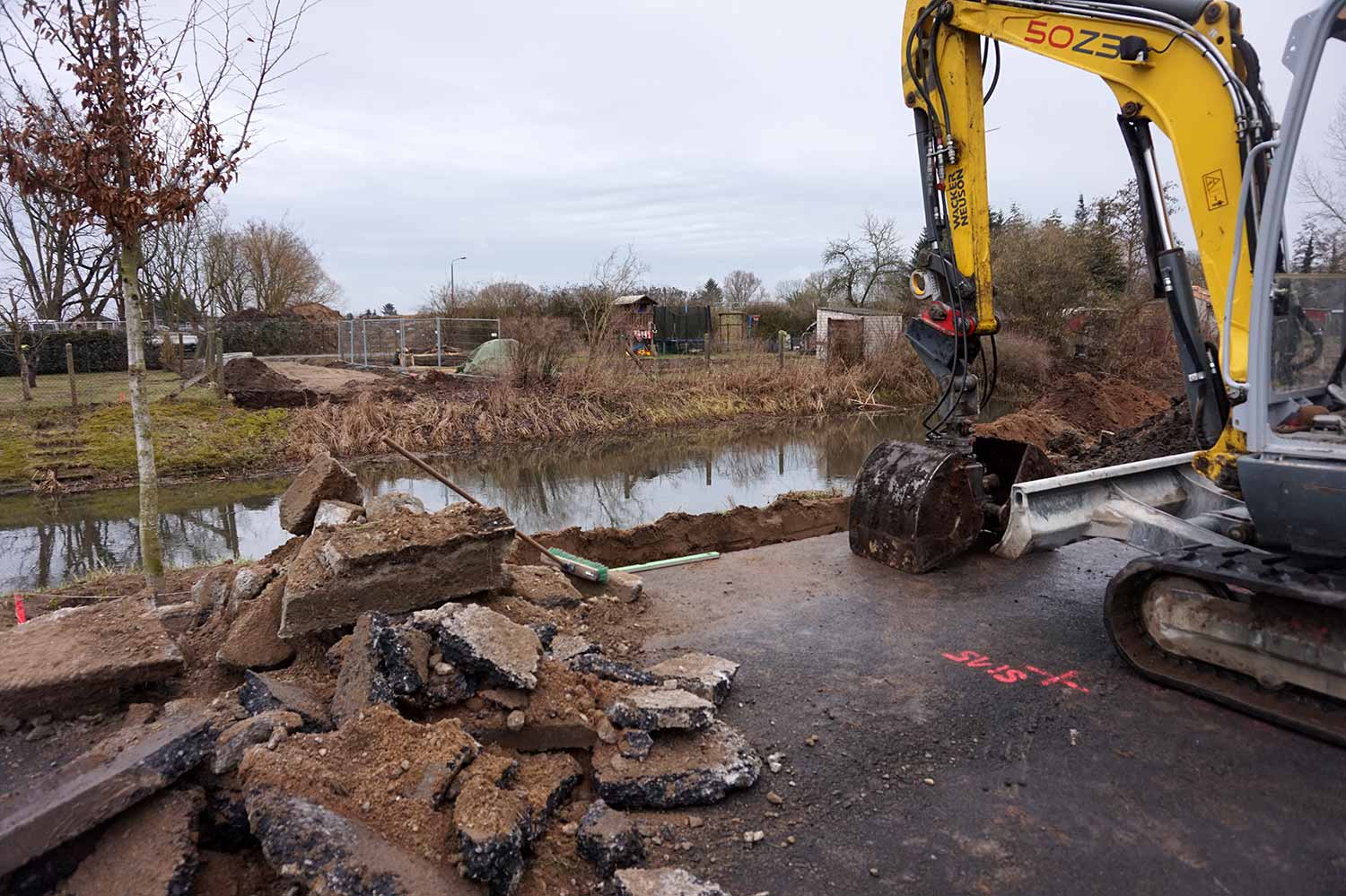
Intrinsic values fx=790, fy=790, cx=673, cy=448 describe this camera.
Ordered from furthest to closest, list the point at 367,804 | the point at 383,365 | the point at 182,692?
Answer: the point at 383,365 → the point at 182,692 → the point at 367,804

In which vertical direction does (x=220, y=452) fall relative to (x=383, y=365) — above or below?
below

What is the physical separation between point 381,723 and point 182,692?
1421 millimetres

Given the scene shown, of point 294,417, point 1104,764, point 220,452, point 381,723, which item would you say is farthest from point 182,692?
point 294,417

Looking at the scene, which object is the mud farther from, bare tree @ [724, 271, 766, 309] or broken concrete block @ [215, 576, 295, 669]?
bare tree @ [724, 271, 766, 309]

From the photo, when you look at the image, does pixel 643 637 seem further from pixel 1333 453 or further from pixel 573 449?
pixel 573 449

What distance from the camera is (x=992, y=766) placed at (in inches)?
137

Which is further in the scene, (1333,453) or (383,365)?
(383,365)

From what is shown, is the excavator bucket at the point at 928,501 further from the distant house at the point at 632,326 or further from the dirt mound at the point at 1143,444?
the distant house at the point at 632,326

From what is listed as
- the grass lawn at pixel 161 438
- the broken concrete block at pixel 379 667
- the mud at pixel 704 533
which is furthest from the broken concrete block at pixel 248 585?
the grass lawn at pixel 161 438

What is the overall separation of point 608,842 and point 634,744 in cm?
56

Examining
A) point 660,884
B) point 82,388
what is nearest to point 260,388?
point 82,388

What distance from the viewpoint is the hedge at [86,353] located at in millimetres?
25703

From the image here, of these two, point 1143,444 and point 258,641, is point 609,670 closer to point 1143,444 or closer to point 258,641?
point 258,641

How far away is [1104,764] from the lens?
3484 millimetres
